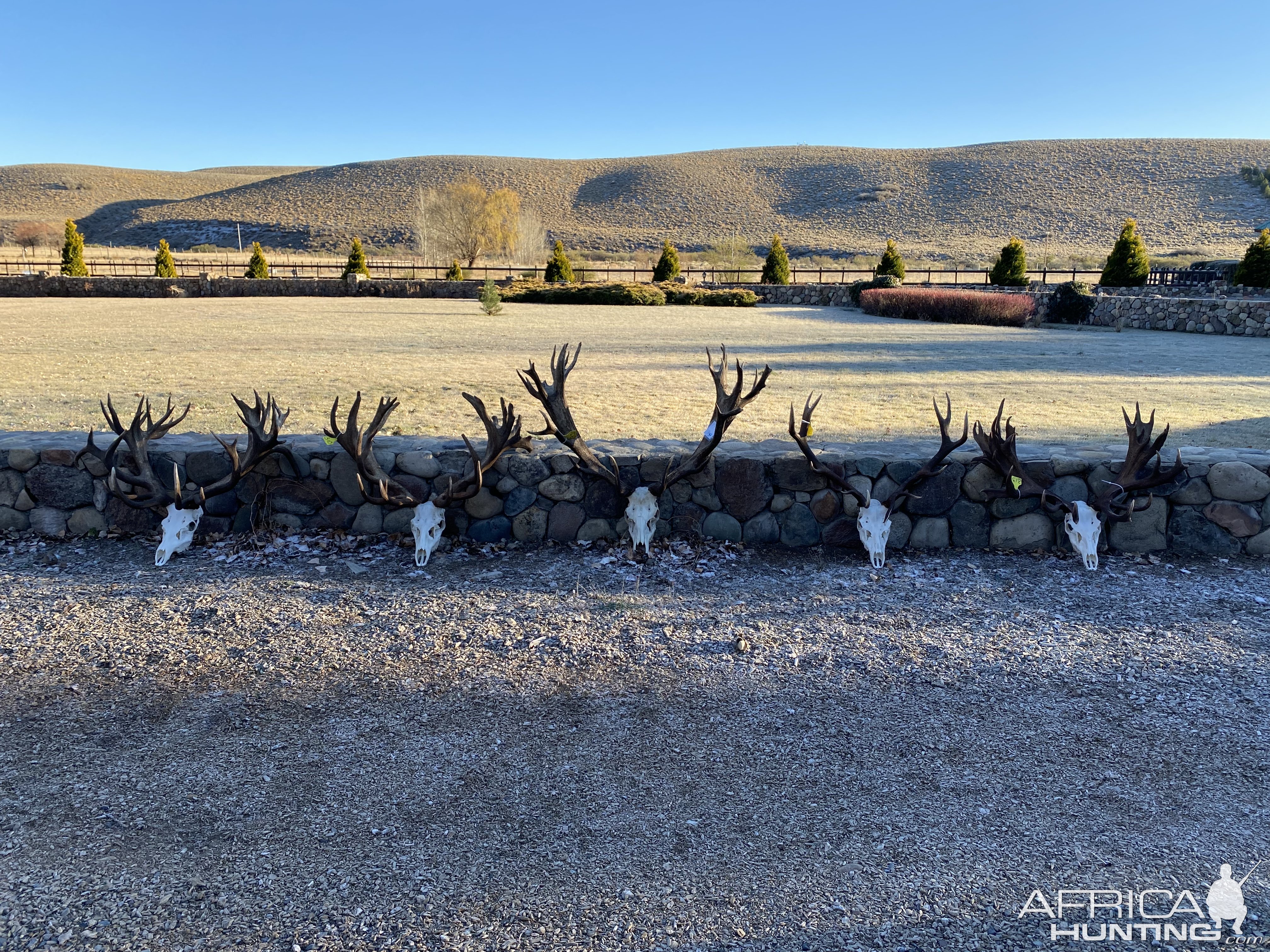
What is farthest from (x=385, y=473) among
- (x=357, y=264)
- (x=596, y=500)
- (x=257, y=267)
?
(x=257, y=267)

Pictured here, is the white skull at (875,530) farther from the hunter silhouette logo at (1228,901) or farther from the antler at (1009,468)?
the hunter silhouette logo at (1228,901)

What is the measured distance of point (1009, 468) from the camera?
5629mm

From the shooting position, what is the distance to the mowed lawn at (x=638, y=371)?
29.3 ft

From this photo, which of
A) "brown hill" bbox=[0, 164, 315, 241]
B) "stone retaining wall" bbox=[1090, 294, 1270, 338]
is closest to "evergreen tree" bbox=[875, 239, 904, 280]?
"stone retaining wall" bbox=[1090, 294, 1270, 338]

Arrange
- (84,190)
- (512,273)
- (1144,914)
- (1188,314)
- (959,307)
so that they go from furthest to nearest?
(84,190) < (512,273) < (959,307) < (1188,314) < (1144,914)

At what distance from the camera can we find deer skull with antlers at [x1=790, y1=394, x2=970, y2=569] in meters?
5.52

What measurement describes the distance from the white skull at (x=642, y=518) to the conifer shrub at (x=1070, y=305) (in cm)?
2272

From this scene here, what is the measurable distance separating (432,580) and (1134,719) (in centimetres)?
353

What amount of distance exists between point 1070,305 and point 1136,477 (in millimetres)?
21476

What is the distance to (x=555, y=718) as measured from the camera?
12.3 ft

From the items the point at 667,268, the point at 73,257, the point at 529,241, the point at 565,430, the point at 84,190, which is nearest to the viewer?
the point at 565,430

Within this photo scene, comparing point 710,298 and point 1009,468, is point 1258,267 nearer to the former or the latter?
point 710,298

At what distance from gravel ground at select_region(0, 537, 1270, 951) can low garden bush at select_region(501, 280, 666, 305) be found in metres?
28.0

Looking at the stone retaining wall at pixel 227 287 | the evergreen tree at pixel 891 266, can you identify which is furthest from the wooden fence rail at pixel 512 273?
the stone retaining wall at pixel 227 287
